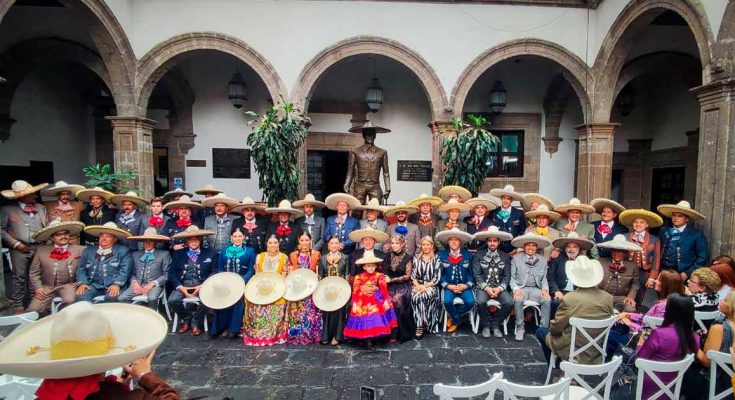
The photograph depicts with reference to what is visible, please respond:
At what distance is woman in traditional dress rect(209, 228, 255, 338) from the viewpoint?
4.68 m

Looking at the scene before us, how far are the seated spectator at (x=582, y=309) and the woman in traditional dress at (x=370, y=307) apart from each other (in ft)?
5.80

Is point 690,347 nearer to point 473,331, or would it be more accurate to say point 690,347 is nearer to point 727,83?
point 473,331

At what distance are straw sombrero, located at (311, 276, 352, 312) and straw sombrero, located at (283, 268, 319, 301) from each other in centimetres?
8

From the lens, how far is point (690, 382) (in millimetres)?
2996

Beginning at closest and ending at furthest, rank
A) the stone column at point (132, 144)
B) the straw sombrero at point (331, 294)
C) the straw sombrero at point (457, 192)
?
the straw sombrero at point (331, 294) < the straw sombrero at point (457, 192) < the stone column at point (132, 144)

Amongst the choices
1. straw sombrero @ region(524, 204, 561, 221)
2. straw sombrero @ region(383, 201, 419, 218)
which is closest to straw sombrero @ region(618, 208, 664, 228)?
straw sombrero @ region(524, 204, 561, 221)

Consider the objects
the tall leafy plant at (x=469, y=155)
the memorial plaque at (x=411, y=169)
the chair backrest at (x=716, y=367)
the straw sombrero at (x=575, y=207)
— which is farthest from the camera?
the memorial plaque at (x=411, y=169)

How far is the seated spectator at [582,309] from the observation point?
3445 millimetres

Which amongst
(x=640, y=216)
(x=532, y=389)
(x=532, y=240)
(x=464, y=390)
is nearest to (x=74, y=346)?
(x=464, y=390)

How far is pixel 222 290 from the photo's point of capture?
4574mm

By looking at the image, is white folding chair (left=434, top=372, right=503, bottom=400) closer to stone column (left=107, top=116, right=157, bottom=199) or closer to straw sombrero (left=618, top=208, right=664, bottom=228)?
straw sombrero (left=618, top=208, right=664, bottom=228)

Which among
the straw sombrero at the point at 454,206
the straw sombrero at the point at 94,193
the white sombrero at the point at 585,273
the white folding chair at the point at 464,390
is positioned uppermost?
the straw sombrero at the point at 94,193

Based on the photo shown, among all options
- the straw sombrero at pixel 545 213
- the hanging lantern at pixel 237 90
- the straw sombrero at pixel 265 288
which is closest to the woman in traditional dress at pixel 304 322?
the straw sombrero at pixel 265 288

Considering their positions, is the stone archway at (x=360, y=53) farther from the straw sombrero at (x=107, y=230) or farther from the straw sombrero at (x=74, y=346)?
the straw sombrero at (x=74, y=346)
